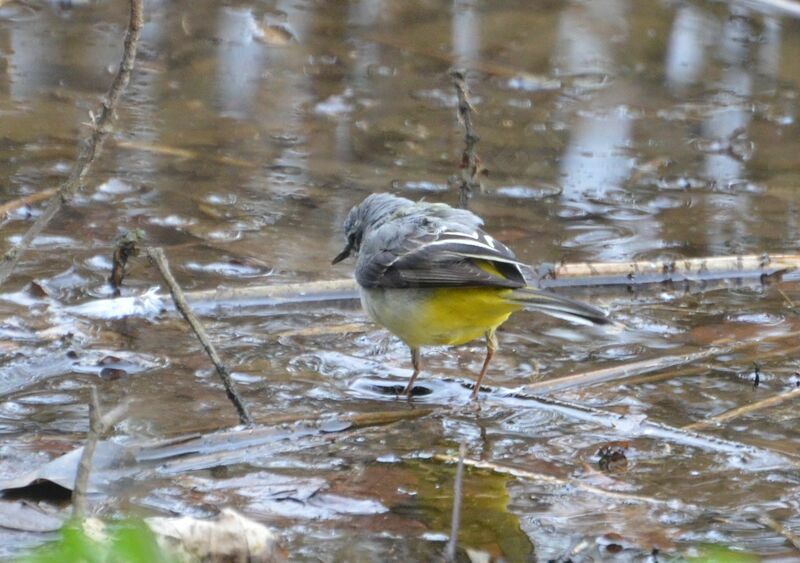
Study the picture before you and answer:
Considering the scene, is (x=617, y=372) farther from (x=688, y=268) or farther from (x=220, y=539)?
(x=220, y=539)

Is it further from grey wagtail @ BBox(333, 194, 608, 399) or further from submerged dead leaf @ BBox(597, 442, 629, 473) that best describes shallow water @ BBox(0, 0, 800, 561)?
grey wagtail @ BBox(333, 194, 608, 399)

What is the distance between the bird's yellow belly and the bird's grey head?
0.59 metres

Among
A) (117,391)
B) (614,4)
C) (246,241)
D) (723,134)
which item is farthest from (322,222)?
(614,4)

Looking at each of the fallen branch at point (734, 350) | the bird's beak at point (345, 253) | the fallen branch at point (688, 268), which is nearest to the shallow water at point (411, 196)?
the fallen branch at point (734, 350)

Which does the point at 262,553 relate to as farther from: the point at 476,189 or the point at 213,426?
the point at 476,189

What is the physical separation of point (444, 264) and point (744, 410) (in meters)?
1.29

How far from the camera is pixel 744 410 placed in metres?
5.10

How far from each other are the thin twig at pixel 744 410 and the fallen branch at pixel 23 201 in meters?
3.87

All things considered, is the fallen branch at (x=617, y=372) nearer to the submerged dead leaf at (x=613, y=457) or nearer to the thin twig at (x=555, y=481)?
the submerged dead leaf at (x=613, y=457)

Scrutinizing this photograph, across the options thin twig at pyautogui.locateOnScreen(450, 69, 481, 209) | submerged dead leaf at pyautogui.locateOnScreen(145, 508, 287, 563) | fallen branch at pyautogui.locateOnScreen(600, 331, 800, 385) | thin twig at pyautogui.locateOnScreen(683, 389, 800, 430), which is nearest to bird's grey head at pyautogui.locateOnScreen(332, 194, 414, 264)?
thin twig at pyautogui.locateOnScreen(450, 69, 481, 209)

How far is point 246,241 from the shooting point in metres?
7.10

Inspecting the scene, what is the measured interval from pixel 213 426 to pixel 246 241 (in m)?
2.45

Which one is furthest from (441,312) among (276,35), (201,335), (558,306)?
(276,35)

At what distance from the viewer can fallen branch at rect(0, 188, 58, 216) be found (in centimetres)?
701
